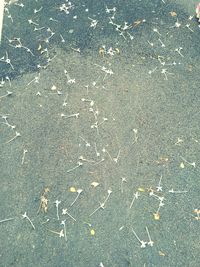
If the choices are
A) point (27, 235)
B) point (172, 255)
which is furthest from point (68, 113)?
point (172, 255)

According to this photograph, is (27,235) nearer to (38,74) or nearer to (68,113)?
(68,113)

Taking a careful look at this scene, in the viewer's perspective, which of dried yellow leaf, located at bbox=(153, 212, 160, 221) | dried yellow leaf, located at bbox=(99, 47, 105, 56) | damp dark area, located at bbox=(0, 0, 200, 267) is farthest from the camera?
dried yellow leaf, located at bbox=(99, 47, 105, 56)

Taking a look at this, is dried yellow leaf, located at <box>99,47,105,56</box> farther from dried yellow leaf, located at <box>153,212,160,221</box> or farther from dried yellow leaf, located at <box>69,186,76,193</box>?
dried yellow leaf, located at <box>153,212,160,221</box>

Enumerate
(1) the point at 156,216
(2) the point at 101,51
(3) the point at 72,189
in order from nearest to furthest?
1. (1) the point at 156,216
2. (3) the point at 72,189
3. (2) the point at 101,51

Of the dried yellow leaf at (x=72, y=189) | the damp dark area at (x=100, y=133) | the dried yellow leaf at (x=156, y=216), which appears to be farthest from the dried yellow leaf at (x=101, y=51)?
the dried yellow leaf at (x=156, y=216)

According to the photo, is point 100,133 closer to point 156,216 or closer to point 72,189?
point 72,189

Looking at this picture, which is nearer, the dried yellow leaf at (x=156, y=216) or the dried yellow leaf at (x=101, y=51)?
the dried yellow leaf at (x=156, y=216)

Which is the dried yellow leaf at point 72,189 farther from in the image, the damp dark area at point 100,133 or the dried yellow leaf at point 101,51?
the dried yellow leaf at point 101,51

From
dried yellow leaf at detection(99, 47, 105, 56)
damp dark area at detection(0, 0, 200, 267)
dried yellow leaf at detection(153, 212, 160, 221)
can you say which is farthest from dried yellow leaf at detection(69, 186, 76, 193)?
dried yellow leaf at detection(99, 47, 105, 56)

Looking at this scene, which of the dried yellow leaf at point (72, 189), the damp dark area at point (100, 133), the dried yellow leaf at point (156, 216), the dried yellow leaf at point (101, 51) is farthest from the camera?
the dried yellow leaf at point (101, 51)

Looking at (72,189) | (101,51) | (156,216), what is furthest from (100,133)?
(101,51)

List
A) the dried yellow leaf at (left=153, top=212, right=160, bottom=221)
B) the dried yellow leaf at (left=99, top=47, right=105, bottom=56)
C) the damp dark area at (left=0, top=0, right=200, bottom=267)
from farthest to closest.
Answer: the dried yellow leaf at (left=99, top=47, right=105, bottom=56) → the dried yellow leaf at (left=153, top=212, right=160, bottom=221) → the damp dark area at (left=0, top=0, right=200, bottom=267)

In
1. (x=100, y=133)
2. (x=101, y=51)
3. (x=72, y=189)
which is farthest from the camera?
(x=101, y=51)

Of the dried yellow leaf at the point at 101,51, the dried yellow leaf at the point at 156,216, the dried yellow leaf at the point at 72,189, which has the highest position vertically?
the dried yellow leaf at the point at 101,51
